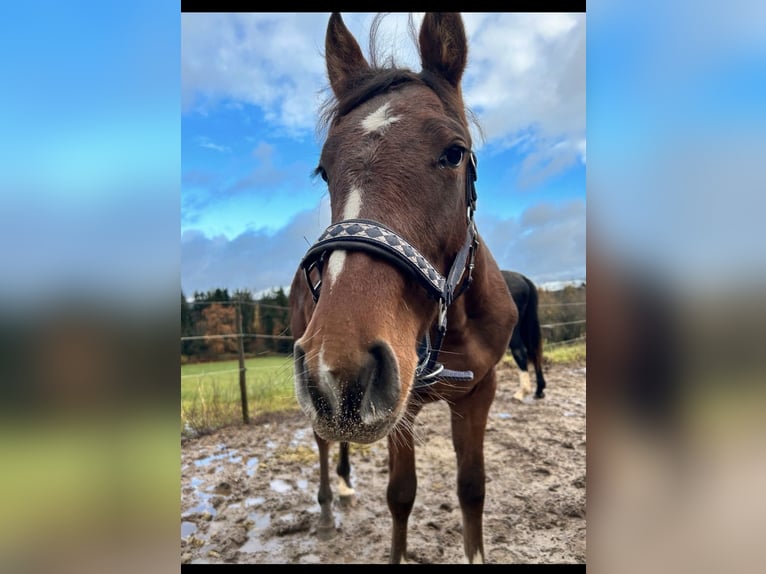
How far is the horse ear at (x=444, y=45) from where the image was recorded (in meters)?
1.96

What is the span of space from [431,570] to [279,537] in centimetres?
144

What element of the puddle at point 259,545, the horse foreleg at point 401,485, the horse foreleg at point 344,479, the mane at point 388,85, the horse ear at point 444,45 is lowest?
the puddle at point 259,545

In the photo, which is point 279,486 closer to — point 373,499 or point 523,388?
point 373,499

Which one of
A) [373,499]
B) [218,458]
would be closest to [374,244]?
[373,499]

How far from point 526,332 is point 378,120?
259 inches

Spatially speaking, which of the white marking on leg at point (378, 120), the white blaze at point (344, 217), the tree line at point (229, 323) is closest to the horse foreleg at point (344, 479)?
the tree line at point (229, 323)

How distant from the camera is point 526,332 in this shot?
743 cm

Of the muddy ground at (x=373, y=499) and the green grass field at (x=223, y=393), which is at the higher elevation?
the green grass field at (x=223, y=393)

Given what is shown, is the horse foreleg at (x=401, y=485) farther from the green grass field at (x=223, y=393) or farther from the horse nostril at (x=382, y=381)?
the green grass field at (x=223, y=393)

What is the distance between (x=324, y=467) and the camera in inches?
153

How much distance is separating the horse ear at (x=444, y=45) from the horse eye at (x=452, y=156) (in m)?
0.60
